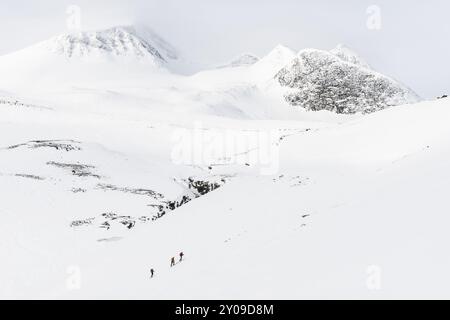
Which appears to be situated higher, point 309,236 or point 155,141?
point 155,141

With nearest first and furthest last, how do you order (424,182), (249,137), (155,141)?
(424,182) < (155,141) < (249,137)

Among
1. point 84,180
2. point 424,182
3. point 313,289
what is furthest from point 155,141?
point 313,289

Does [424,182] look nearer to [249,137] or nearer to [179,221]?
[179,221]

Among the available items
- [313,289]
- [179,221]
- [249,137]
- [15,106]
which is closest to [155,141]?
[249,137]

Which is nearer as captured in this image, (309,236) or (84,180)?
(309,236)

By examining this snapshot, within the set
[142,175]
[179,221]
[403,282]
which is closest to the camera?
[403,282]

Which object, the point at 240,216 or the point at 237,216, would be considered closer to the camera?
the point at 240,216
